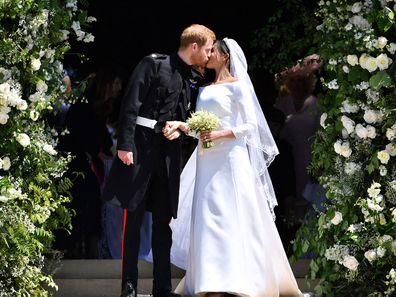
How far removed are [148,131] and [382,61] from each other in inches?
68.3

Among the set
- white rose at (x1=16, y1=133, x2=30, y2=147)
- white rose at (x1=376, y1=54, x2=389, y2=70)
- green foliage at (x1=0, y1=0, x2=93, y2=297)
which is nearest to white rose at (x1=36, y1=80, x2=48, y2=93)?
green foliage at (x1=0, y1=0, x2=93, y2=297)

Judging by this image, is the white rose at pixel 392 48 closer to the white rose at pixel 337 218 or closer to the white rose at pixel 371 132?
the white rose at pixel 371 132

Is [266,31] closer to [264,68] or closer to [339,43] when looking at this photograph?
[264,68]

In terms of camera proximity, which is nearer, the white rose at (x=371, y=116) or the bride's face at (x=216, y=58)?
the white rose at (x=371, y=116)

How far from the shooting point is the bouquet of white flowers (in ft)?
24.5

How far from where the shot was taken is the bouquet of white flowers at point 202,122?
7.46 m

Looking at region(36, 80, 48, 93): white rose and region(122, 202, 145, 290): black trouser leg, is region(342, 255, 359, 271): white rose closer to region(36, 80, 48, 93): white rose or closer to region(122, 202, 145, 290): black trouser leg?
region(122, 202, 145, 290): black trouser leg

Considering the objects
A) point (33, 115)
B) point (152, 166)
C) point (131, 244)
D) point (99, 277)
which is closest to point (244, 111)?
point (152, 166)

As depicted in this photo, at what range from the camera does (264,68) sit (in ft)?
32.0

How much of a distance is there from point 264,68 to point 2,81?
10.3 ft

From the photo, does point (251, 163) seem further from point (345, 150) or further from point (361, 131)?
point (361, 131)

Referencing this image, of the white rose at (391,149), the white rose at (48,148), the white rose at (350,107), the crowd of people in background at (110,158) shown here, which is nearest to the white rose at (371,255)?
the white rose at (391,149)

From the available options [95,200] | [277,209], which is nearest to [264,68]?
[277,209]

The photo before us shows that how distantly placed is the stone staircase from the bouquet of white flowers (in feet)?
5.43
